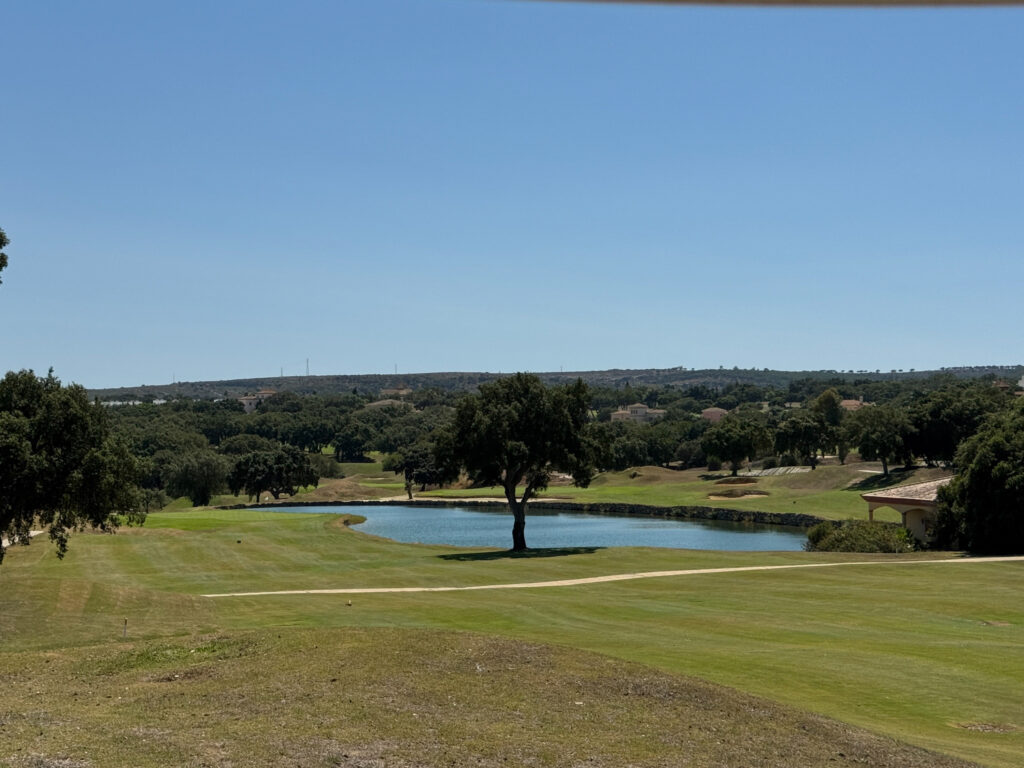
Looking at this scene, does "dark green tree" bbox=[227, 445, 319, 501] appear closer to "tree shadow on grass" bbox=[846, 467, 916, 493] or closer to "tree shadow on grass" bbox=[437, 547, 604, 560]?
"tree shadow on grass" bbox=[846, 467, 916, 493]

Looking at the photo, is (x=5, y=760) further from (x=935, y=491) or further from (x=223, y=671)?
(x=935, y=491)

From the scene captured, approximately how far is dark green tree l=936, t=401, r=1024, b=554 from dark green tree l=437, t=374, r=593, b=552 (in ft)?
59.9

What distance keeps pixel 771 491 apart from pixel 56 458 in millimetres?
96512

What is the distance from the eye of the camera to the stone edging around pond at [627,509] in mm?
93938

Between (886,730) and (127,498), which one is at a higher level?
(127,498)

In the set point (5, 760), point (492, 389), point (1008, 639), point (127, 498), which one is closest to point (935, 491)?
point (492, 389)

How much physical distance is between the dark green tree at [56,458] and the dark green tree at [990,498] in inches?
1490

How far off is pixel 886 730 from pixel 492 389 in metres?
37.7

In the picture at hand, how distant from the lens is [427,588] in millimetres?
35844

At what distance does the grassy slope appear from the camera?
324 ft

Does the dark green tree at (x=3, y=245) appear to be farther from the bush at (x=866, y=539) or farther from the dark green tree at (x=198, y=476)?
the dark green tree at (x=198, y=476)

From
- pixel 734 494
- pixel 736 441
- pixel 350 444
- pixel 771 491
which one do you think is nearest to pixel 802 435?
pixel 736 441

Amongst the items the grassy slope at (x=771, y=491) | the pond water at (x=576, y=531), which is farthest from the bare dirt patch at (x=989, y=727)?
the grassy slope at (x=771, y=491)

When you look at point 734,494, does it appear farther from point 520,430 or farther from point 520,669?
point 520,669
